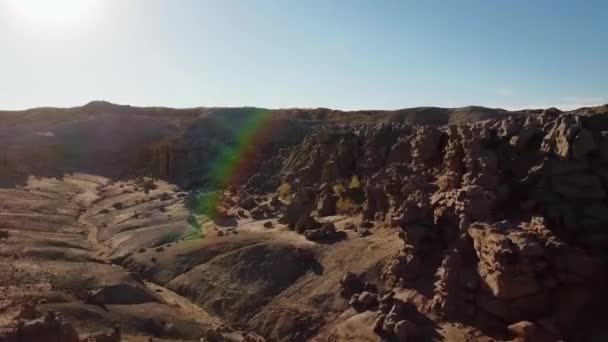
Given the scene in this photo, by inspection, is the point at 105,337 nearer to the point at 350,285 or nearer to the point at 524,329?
the point at 350,285

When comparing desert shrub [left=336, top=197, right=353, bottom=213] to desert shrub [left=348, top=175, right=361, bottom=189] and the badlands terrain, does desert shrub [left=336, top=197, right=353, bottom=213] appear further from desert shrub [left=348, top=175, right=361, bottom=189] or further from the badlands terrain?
desert shrub [left=348, top=175, right=361, bottom=189]

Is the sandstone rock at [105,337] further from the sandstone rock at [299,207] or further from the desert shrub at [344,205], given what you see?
the desert shrub at [344,205]

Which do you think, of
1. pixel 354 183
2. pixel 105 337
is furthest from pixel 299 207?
pixel 105 337

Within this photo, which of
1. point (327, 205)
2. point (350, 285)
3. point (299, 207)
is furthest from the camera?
point (327, 205)

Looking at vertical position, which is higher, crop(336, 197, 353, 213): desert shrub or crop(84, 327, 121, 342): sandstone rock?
crop(336, 197, 353, 213): desert shrub

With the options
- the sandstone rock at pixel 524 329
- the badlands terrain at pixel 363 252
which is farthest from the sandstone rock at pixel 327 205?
the sandstone rock at pixel 524 329

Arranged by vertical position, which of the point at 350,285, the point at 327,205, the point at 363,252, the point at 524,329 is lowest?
the point at 350,285

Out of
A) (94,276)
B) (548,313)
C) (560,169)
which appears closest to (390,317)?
(548,313)

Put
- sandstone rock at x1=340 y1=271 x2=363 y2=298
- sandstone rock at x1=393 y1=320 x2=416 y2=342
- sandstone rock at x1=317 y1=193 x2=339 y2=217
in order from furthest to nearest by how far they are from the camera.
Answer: sandstone rock at x1=317 y1=193 x2=339 y2=217 → sandstone rock at x1=340 y1=271 x2=363 y2=298 → sandstone rock at x1=393 y1=320 x2=416 y2=342

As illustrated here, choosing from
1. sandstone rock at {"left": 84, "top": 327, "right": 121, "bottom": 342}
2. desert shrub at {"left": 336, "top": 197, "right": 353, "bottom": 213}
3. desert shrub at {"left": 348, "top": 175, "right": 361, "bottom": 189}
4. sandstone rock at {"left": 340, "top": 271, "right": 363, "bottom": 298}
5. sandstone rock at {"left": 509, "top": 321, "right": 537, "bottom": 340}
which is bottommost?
sandstone rock at {"left": 84, "top": 327, "right": 121, "bottom": 342}

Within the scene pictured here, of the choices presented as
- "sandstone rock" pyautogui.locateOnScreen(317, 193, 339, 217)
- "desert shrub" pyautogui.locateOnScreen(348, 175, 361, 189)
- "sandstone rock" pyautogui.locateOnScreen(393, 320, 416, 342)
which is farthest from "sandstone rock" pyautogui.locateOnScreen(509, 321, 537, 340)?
"desert shrub" pyautogui.locateOnScreen(348, 175, 361, 189)
